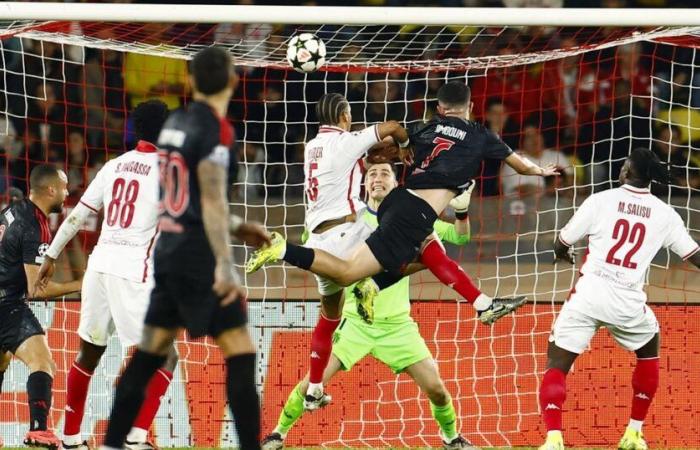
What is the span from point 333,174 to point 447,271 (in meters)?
1.03

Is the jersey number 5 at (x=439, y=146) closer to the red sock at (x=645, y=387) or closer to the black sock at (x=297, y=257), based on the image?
the black sock at (x=297, y=257)

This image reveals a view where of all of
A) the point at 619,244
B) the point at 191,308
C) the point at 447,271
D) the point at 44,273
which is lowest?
the point at 191,308

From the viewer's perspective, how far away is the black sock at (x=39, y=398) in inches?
339

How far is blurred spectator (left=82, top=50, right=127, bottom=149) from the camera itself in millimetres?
12625

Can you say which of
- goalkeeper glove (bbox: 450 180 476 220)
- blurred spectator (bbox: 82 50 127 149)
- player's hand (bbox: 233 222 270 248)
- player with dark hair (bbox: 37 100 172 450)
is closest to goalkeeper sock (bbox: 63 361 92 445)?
player with dark hair (bbox: 37 100 172 450)

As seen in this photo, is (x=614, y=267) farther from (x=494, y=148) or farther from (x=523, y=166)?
(x=494, y=148)

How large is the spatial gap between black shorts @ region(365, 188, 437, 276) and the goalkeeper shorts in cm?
50

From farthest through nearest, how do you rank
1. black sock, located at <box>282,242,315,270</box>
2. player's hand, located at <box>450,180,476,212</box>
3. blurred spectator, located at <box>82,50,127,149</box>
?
blurred spectator, located at <box>82,50,127,149</box> → player's hand, located at <box>450,180,476,212</box> → black sock, located at <box>282,242,315,270</box>

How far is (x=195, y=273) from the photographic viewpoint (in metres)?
6.09

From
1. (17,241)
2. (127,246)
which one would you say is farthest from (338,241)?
(17,241)

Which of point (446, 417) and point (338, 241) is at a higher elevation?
point (338, 241)

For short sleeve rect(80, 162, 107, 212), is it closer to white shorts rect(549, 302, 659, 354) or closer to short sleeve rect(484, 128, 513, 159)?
short sleeve rect(484, 128, 513, 159)

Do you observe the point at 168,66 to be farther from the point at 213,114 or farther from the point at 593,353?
the point at 213,114

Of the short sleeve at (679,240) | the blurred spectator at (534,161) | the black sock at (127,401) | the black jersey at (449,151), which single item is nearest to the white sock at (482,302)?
the black jersey at (449,151)
